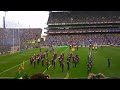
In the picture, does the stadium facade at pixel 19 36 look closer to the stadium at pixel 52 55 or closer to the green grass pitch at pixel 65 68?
the stadium at pixel 52 55

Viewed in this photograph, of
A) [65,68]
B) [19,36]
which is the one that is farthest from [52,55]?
[19,36]

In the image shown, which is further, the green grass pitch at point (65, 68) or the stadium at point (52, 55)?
the green grass pitch at point (65, 68)

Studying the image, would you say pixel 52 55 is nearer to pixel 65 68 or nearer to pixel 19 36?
pixel 65 68

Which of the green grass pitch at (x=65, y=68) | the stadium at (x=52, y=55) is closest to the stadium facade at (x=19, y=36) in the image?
the stadium at (x=52, y=55)

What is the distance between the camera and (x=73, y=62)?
12156 millimetres

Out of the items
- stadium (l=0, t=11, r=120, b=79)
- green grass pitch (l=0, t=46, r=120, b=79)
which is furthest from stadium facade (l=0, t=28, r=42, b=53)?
green grass pitch (l=0, t=46, r=120, b=79)

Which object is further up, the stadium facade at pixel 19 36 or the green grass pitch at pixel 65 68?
the stadium facade at pixel 19 36

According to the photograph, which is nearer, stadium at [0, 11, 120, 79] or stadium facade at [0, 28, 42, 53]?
stadium at [0, 11, 120, 79]

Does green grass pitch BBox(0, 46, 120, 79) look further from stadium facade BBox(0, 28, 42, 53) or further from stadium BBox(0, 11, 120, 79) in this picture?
stadium facade BBox(0, 28, 42, 53)

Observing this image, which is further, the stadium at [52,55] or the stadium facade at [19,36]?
the stadium facade at [19,36]
